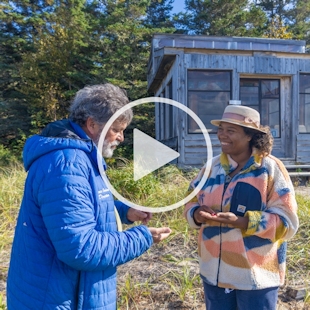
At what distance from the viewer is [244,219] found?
5.79ft

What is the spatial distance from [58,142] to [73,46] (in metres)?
19.0

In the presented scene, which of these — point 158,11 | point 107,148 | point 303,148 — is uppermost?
point 158,11

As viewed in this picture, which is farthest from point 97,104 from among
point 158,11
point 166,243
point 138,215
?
point 158,11

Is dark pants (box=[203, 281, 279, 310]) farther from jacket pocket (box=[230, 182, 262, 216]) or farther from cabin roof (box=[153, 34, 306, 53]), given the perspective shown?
cabin roof (box=[153, 34, 306, 53])

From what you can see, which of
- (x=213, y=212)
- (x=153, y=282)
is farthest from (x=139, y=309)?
(x=213, y=212)

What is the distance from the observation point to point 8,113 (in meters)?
19.4

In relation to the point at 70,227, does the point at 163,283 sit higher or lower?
lower

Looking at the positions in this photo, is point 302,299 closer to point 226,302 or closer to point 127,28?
point 226,302

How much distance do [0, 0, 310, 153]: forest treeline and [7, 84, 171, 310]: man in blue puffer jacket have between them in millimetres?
12635

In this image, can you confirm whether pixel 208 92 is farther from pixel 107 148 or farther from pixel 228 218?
pixel 107 148

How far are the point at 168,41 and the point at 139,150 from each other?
7.14 meters

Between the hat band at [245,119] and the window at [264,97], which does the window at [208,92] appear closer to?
the window at [264,97]

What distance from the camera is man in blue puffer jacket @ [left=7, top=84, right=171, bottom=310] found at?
1.24 meters

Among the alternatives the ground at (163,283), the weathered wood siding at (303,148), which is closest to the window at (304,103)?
the weathered wood siding at (303,148)
